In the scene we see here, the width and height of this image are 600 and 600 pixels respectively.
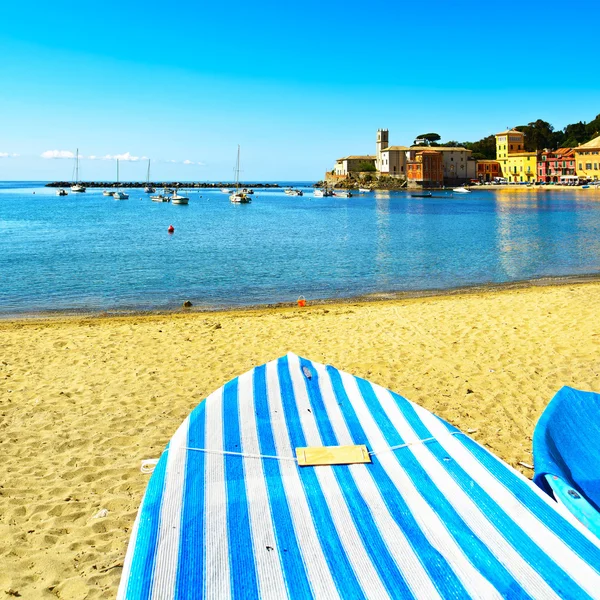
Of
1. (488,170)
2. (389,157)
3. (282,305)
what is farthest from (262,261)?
(488,170)

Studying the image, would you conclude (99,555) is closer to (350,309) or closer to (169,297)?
(350,309)

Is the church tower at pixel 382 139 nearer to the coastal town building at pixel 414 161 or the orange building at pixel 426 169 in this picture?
the coastal town building at pixel 414 161

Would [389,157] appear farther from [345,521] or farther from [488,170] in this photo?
[345,521]

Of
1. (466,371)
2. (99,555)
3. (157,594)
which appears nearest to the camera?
(157,594)

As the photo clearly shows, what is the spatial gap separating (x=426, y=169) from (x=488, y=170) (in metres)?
21.8

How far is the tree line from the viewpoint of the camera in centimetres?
12306

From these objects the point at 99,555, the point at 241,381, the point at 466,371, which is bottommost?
the point at 99,555

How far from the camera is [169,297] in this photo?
16.4m

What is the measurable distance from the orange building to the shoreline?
108 m

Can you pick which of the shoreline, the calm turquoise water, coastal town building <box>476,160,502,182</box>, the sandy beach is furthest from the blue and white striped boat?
coastal town building <box>476,160,502,182</box>

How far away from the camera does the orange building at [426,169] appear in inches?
4747

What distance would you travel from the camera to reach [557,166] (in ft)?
375

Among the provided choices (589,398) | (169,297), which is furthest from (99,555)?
(169,297)

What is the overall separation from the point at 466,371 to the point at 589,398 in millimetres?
2920
